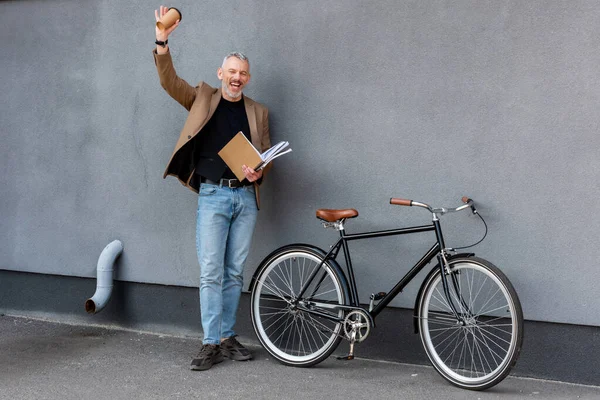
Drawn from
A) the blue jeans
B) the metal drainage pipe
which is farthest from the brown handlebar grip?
the metal drainage pipe

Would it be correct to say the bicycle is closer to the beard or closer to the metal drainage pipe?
the beard

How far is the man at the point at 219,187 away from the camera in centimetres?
528

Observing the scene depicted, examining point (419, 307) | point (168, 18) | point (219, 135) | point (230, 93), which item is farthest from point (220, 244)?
point (168, 18)

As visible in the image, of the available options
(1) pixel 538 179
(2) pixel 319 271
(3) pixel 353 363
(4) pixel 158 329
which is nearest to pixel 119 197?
(4) pixel 158 329

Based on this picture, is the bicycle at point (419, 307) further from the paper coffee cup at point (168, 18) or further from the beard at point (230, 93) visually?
the paper coffee cup at point (168, 18)

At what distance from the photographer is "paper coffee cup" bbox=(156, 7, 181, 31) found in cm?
495

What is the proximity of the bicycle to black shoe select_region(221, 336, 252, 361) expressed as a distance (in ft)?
0.50

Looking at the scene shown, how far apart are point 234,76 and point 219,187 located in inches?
31.3

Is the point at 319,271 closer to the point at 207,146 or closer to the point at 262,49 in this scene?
the point at 207,146

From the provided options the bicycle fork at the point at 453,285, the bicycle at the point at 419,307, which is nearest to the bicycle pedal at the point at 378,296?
the bicycle at the point at 419,307

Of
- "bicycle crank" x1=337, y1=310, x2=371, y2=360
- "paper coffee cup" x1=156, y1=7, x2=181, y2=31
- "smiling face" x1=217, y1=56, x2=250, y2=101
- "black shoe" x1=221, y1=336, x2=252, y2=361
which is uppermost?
"paper coffee cup" x1=156, y1=7, x2=181, y2=31

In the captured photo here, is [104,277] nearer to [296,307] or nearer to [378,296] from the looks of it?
[296,307]

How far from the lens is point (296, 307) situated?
209 inches

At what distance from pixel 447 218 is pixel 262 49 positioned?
193 centimetres
